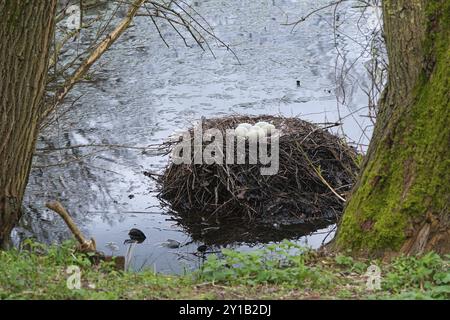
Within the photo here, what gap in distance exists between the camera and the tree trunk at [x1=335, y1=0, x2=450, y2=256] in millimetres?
6547

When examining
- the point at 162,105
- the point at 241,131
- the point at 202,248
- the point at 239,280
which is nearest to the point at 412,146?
the point at 239,280

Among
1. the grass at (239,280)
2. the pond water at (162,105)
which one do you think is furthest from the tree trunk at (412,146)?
the pond water at (162,105)

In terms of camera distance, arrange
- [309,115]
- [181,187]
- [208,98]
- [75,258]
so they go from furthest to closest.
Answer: [208,98], [309,115], [181,187], [75,258]

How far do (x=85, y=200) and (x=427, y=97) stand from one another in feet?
20.8

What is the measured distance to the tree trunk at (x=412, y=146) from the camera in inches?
258

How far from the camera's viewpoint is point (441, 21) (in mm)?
6637

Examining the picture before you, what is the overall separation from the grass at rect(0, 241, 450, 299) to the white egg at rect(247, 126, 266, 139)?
4.89 metres

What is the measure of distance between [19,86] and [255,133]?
15.8 ft

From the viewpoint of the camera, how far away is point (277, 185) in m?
11.5

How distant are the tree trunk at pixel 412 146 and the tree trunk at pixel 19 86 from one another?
2672mm

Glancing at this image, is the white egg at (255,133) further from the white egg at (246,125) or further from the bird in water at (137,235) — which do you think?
the bird in water at (137,235)

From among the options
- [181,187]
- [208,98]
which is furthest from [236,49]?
[181,187]
